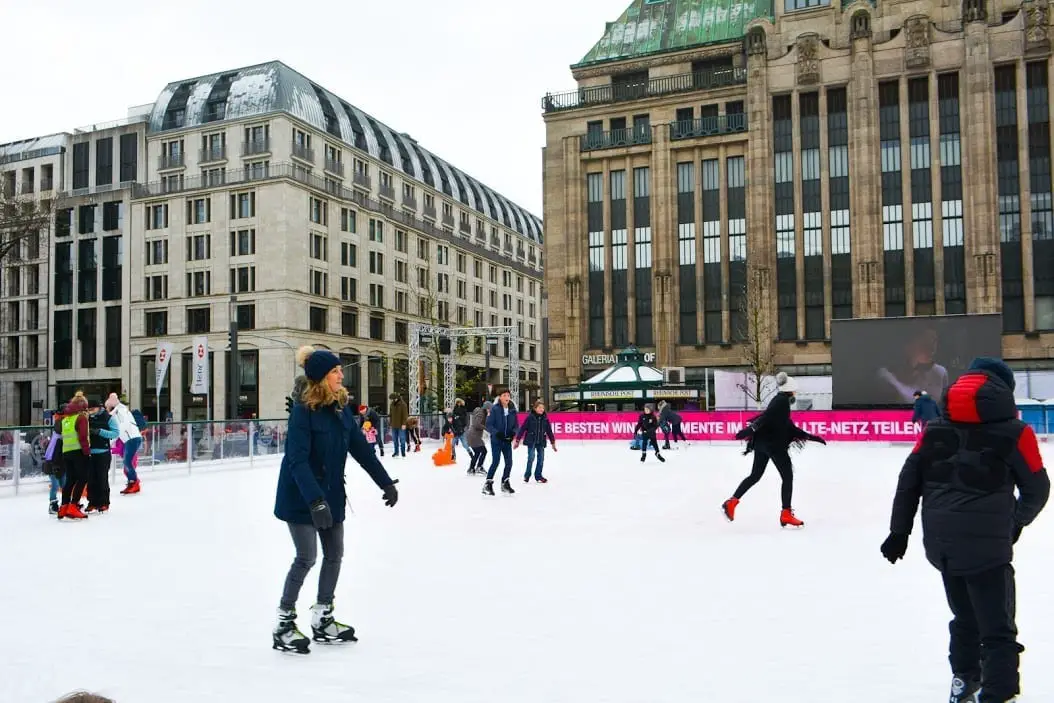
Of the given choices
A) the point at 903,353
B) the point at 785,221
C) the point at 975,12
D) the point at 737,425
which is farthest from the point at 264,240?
the point at 975,12

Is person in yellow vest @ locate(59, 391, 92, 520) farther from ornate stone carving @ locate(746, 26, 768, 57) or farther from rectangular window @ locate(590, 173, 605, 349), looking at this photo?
ornate stone carving @ locate(746, 26, 768, 57)

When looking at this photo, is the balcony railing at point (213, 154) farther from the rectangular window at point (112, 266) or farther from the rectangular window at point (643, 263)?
the rectangular window at point (643, 263)

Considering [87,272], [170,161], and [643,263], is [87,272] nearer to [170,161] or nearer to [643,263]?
[170,161]

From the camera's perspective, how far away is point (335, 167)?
6278 cm

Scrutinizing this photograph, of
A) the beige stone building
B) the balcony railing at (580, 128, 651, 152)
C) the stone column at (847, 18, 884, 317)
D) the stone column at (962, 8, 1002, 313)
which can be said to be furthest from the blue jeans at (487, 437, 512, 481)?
the beige stone building

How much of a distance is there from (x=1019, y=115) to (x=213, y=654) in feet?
155

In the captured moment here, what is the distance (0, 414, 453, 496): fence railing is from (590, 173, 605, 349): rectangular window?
27.9 metres

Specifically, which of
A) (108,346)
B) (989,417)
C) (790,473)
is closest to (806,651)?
(989,417)

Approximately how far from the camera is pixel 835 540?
9.03m

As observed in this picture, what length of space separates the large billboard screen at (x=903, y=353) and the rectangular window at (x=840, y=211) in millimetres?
14656

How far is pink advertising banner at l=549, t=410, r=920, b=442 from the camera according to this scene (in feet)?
87.5

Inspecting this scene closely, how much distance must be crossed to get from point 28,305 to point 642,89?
155 ft

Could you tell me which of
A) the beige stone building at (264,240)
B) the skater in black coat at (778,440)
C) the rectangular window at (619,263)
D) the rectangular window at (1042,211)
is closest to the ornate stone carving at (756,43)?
the rectangular window at (619,263)

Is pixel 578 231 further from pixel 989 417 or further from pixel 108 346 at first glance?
pixel 989 417
